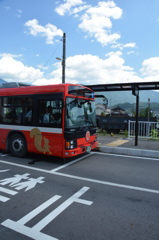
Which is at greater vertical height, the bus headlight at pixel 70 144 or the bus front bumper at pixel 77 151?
the bus headlight at pixel 70 144

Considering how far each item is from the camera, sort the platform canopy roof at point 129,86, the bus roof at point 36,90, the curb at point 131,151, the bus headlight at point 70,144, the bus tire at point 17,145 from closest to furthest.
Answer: the bus headlight at point 70,144 < the bus roof at point 36,90 < the bus tire at point 17,145 < the curb at point 131,151 < the platform canopy roof at point 129,86

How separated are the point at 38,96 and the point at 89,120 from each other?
2140 millimetres

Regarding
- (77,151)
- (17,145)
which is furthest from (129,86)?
(17,145)

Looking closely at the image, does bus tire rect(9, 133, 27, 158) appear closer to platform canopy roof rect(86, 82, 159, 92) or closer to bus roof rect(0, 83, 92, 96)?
bus roof rect(0, 83, 92, 96)

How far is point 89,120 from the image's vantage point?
25.1ft

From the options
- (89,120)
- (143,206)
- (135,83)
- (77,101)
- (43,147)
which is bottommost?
(143,206)

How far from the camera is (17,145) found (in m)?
7.65

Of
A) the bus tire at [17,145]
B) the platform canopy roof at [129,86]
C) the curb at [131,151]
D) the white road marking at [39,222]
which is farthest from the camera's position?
the platform canopy roof at [129,86]

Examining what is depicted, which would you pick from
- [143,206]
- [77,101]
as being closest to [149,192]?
[143,206]

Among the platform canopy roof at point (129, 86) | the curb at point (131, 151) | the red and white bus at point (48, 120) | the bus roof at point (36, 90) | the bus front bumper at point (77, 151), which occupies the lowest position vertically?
the curb at point (131, 151)

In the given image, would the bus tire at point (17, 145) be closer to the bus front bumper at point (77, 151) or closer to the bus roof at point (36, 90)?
the bus roof at point (36, 90)

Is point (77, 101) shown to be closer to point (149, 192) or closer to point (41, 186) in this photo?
point (41, 186)

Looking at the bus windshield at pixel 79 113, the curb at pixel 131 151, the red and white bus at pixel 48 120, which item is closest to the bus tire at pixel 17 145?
the red and white bus at pixel 48 120

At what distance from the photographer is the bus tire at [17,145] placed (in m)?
7.53
